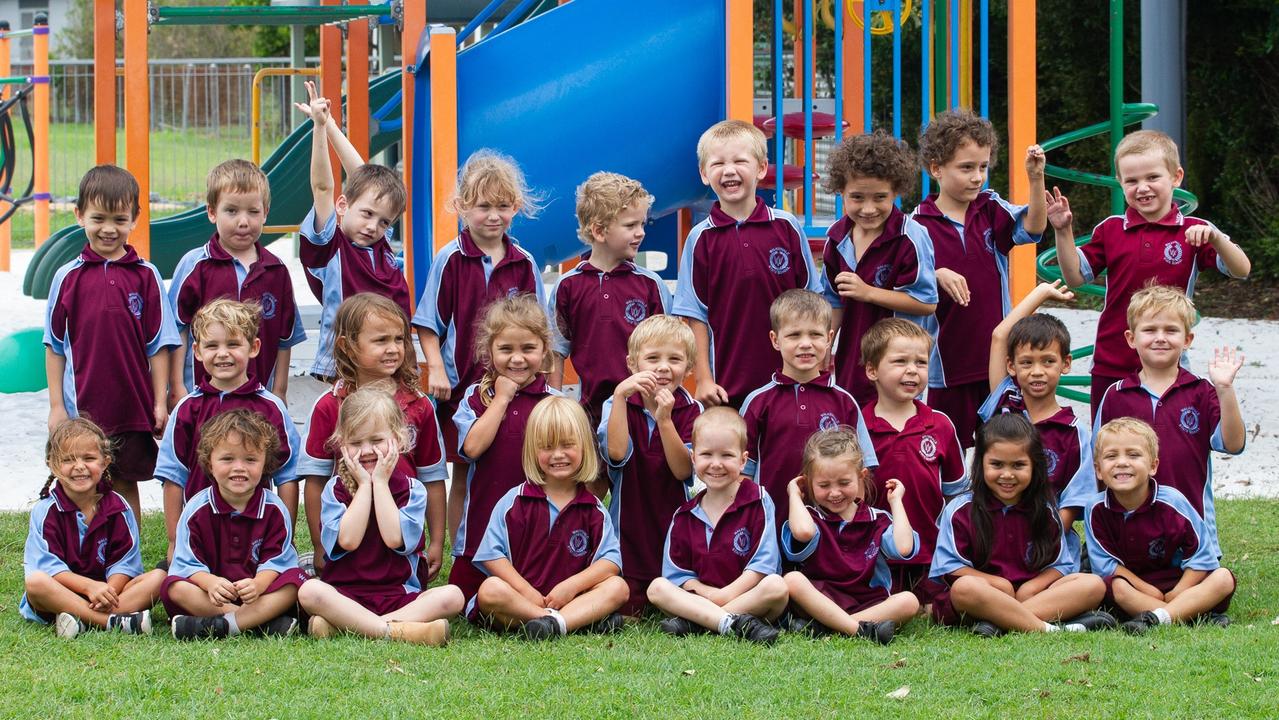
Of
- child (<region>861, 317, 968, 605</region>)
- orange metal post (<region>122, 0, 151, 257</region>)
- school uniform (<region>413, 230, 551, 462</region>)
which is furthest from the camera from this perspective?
orange metal post (<region>122, 0, 151, 257</region>)

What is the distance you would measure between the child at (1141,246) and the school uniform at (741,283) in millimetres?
948

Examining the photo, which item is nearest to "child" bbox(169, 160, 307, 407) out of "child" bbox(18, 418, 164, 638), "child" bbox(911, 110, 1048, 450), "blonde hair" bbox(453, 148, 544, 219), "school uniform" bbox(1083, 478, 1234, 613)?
"child" bbox(18, 418, 164, 638)

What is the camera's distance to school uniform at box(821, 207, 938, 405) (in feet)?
17.9

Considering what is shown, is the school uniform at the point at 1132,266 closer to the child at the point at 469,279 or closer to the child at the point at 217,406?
the child at the point at 469,279

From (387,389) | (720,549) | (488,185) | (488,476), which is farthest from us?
(488,185)

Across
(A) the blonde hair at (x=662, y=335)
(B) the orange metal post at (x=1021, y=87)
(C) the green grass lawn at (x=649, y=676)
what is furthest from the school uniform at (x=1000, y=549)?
(B) the orange metal post at (x=1021, y=87)

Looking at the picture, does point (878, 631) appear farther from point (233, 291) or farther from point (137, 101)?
point (137, 101)

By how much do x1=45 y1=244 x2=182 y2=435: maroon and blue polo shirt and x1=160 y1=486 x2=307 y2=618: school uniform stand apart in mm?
755

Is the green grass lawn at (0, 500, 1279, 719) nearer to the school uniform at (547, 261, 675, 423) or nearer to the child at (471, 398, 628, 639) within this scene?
the child at (471, 398, 628, 639)

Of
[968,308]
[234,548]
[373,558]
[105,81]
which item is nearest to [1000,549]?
[968,308]

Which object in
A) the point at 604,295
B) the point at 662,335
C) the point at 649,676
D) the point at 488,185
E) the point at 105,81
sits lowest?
the point at 649,676

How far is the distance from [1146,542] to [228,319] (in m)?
3.18

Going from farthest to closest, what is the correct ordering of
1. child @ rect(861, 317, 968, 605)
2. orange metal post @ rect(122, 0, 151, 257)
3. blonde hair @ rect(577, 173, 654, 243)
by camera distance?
orange metal post @ rect(122, 0, 151, 257), blonde hair @ rect(577, 173, 654, 243), child @ rect(861, 317, 968, 605)

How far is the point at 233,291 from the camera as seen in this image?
18.3 feet
